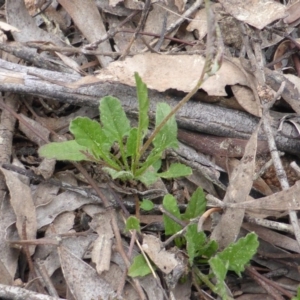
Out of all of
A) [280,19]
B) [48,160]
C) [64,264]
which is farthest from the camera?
[280,19]

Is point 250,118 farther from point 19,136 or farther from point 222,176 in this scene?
point 19,136

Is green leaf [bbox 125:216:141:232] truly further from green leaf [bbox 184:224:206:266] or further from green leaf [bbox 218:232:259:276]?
green leaf [bbox 218:232:259:276]

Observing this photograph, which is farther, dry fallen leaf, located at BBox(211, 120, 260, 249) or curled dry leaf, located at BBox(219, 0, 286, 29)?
curled dry leaf, located at BBox(219, 0, 286, 29)

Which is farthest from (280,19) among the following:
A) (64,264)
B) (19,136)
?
(64,264)

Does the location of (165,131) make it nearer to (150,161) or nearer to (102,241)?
(150,161)

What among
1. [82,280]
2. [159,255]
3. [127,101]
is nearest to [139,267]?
[159,255]

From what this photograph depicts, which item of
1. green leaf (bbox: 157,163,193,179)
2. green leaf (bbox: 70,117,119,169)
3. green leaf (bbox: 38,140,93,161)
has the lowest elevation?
green leaf (bbox: 157,163,193,179)

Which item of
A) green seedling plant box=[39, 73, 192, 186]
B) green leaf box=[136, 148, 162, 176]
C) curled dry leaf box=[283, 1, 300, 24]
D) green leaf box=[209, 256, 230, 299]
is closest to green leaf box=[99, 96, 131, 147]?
green seedling plant box=[39, 73, 192, 186]
